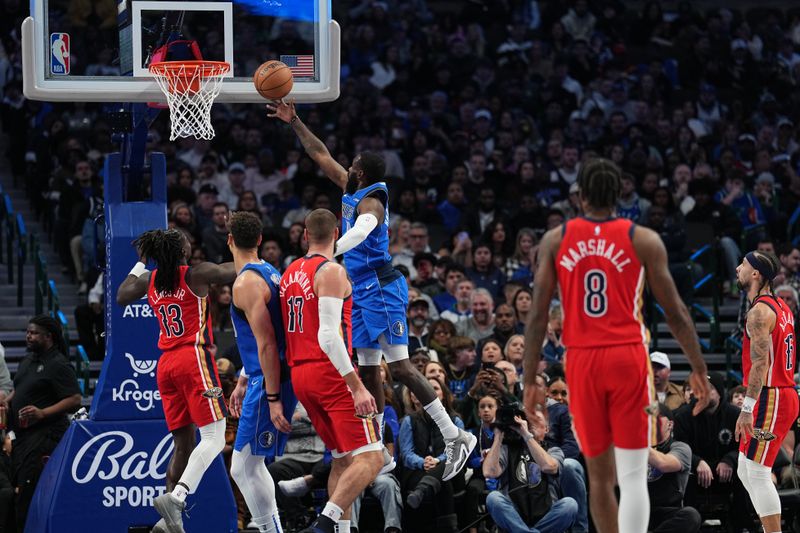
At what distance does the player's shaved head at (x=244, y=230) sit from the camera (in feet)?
32.4

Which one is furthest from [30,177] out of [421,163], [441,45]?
[441,45]

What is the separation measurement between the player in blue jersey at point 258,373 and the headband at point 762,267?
379cm

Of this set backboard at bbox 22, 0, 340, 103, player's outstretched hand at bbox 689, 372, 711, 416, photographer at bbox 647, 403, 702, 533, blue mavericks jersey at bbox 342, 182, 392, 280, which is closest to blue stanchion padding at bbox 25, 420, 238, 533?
blue mavericks jersey at bbox 342, 182, 392, 280

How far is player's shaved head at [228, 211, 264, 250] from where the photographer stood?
987cm

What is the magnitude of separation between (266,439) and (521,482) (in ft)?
10.00

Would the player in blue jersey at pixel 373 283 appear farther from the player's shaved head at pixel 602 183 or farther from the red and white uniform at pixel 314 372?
the player's shaved head at pixel 602 183

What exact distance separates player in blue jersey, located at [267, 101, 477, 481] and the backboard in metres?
0.71

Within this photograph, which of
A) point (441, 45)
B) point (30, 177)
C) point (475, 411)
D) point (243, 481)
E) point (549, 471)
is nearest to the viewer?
point (243, 481)

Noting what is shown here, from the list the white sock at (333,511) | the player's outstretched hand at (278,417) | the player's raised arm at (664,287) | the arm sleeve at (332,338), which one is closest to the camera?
the player's raised arm at (664,287)

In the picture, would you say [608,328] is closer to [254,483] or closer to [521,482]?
[254,483]

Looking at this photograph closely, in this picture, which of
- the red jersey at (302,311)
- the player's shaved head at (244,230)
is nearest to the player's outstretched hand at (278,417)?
the red jersey at (302,311)

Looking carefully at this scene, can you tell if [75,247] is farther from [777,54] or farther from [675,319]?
[777,54]

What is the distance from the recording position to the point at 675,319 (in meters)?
7.71

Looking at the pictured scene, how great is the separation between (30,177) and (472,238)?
21.1ft
